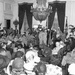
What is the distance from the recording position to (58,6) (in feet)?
45.9

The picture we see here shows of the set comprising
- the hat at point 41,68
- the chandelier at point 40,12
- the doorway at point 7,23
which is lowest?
the hat at point 41,68

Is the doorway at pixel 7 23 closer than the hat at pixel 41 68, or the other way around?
the hat at pixel 41 68

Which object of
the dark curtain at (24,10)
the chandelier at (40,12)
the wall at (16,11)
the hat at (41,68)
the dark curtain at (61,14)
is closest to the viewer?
the hat at (41,68)

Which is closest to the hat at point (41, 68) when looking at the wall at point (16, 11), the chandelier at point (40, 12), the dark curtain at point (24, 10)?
the chandelier at point (40, 12)

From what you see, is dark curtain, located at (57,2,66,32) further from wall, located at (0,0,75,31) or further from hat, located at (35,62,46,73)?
hat, located at (35,62,46,73)

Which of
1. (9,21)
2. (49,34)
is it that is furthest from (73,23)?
(9,21)

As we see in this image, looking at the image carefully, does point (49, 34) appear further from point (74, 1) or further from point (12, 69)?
point (12, 69)

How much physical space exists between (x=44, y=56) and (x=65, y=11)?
9.99 m

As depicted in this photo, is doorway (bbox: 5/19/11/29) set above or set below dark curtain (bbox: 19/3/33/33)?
below

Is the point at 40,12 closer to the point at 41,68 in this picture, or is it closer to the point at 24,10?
the point at 41,68

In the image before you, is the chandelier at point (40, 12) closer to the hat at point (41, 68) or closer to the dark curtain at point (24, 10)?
the hat at point (41, 68)

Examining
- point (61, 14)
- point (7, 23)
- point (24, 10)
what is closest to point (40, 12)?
point (61, 14)

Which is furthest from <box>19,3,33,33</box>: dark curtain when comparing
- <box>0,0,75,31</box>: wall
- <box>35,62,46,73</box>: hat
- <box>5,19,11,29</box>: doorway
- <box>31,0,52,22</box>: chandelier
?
<box>35,62,46,73</box>: hat

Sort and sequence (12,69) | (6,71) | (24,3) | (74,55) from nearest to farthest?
(12,69)
(6,71)
(74,55)
(24,3)
